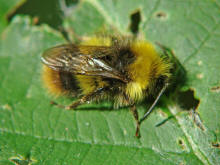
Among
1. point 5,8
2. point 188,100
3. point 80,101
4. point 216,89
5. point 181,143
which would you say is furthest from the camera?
point 5,8

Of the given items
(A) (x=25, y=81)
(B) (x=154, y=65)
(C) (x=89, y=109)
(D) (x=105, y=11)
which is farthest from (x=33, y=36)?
(B) (x=154, y=65)

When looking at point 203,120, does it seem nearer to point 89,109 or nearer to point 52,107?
point 89,109

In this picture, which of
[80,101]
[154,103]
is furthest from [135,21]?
[80,101]

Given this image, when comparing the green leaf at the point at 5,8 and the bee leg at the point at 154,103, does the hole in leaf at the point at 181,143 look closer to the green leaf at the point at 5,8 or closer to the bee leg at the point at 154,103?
the bee leg at the point at 154,103

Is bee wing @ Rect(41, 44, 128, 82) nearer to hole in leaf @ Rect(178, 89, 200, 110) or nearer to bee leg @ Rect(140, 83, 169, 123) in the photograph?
bee leg @ Rect(140, 83, 169, 123)

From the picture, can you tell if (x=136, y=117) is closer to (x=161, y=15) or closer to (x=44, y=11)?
(x=161, y=15)

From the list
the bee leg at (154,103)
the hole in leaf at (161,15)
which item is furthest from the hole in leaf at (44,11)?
the bee leg at (154,103)
